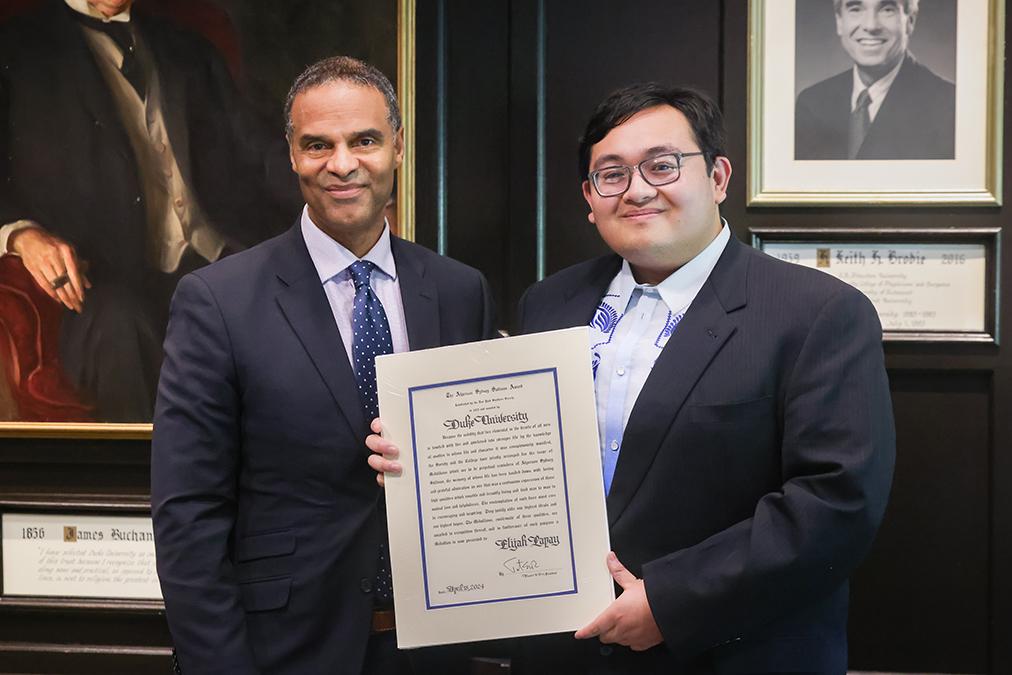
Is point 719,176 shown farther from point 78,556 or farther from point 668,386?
point 78,556

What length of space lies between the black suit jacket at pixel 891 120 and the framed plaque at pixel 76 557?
2.40m

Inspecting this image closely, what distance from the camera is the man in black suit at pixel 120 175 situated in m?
2.98

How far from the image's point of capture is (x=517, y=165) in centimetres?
295

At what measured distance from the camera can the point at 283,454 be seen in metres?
1.83

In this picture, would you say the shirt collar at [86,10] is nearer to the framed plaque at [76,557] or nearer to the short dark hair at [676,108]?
the framed plaque at [76,557]


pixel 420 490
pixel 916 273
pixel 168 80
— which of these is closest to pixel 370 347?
pixel 420 490

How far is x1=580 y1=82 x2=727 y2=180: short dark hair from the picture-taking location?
71.7 inches

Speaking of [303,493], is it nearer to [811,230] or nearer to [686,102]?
[686,102]

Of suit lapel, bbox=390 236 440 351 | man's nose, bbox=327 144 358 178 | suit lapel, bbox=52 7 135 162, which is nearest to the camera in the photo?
man's nose, bbox=327 144 358 178

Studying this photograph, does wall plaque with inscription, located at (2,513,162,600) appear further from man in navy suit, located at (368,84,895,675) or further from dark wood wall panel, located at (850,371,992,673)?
dark wood wall panel, located at (850,371,992,673)

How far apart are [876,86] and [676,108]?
130 cm

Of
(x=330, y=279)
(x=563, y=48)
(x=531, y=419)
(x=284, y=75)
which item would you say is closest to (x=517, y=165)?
(x=563, y=48)

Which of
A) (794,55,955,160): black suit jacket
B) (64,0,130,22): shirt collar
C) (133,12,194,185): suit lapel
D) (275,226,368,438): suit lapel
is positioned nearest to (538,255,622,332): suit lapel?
(275,226,368,438): suit lapel

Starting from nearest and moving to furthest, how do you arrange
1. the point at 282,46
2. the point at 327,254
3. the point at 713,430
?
the point at 713,430, the point at 327,254, the point at 282,46
